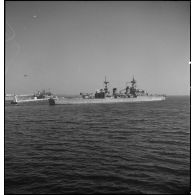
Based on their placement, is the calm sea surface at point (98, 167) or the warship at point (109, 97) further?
the warship at point (109, 97)

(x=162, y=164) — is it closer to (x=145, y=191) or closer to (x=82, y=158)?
(x=145, y=191)

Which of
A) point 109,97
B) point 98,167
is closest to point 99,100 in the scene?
point 109,97

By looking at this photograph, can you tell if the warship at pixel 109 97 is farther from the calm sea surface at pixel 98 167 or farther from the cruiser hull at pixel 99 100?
the calm sea surface at pixel 98 167

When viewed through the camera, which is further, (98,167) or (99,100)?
(99,100)

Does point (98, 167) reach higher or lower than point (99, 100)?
lower

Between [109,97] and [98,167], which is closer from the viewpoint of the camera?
[98,167]

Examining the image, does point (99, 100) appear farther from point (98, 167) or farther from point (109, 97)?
point (98, 167)

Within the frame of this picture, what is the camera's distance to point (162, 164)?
9.30 metres

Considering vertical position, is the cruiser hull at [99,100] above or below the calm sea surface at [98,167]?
above

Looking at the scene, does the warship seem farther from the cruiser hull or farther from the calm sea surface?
the calm sea surface

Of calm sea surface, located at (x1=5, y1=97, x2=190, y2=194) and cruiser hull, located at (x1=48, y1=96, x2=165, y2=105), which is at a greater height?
cruiser hull, located at (x1=48, y1=96, x2=165, y2=105)

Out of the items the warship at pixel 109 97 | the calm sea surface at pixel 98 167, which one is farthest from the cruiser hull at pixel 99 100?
the calm sea surface at pixel 98 167

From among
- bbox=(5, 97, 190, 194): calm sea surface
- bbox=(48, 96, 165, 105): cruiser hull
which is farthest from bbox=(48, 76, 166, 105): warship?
bbox=(5, 97, 190, 194): calm sea surface
